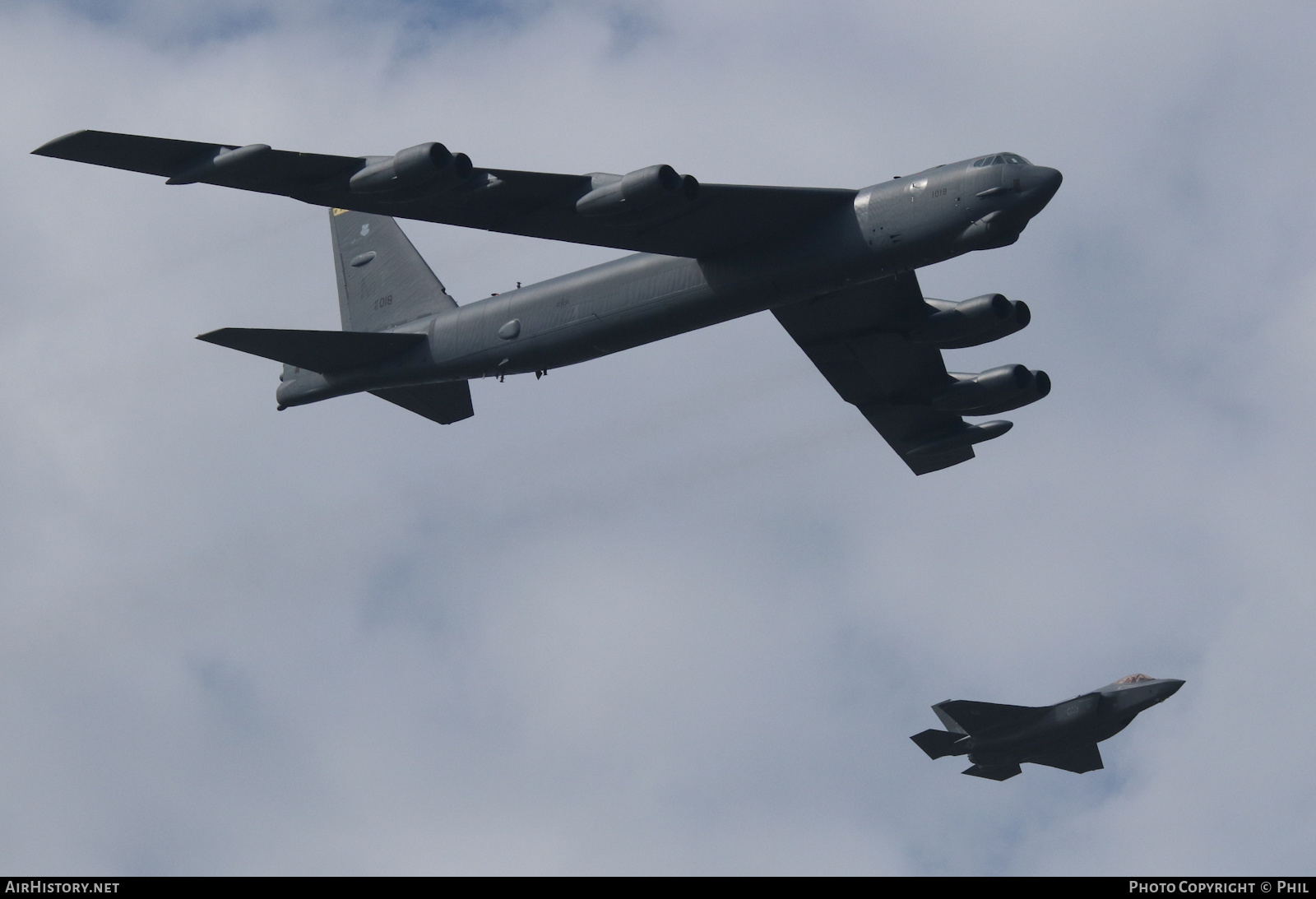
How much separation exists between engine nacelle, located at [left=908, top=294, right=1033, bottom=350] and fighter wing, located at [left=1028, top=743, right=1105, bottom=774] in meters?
17.5

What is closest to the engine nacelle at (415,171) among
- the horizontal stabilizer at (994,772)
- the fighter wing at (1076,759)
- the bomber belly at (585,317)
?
the bomber belly at (585,317)

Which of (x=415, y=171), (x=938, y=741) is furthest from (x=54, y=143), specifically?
(x=938, y=741)

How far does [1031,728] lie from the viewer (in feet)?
164

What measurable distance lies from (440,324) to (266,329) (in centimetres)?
426

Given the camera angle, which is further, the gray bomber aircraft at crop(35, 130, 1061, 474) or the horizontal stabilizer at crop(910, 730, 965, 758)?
the horizontal stabilizer at crop(910, 730, 965, 758)

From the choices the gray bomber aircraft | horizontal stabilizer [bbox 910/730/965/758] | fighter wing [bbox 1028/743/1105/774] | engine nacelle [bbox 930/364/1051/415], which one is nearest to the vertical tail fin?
the gray bomber aircraft

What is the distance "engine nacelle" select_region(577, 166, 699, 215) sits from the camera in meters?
33.2

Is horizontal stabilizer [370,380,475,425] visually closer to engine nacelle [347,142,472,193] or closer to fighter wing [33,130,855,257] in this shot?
fighter wing [33,130,855,257]

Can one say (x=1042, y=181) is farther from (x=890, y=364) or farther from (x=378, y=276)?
(x=378, y=276)

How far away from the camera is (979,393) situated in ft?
137

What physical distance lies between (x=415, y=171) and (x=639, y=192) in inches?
178

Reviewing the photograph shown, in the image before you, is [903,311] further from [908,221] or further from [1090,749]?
[1090,749]
